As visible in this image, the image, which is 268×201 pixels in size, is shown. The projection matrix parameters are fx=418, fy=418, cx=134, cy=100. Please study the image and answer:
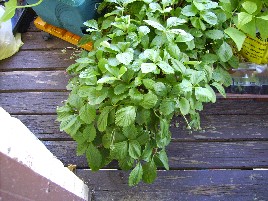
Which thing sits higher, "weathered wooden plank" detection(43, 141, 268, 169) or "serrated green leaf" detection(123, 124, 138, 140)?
"serrated green leaf" detection(123, 124, 138, 140)

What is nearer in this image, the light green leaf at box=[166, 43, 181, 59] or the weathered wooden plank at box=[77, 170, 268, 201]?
the light green leaf at box=[166, 43, 181, 59]

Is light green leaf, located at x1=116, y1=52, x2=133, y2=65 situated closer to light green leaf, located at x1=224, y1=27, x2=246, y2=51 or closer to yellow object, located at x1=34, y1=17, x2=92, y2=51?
light green leaf, located at x1=224, y1=27, x2=246, y2=51

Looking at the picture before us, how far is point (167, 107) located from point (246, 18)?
41 cm

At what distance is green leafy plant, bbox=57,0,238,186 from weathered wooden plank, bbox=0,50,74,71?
0.56 m

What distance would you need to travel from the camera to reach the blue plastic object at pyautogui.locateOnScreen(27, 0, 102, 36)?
5.58 feet

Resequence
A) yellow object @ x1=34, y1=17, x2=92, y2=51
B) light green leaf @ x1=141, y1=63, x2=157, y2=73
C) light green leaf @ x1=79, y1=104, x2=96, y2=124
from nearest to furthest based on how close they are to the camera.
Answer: light green leaf @ x1=141, y1=63, x2=157, y2=73
light green leaf @ x1=79, y1=104, x2=96, y2=124
yellow object @ x1=34, y1=17, x2=92, y2=51

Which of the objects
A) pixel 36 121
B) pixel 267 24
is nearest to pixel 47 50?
pixel 36 121

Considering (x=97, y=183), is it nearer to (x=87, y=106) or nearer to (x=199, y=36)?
(x=87, y=106)

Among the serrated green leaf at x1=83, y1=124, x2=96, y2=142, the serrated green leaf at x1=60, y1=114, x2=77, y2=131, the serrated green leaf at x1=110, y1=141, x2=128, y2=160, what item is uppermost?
the serrated green leaf at x1=60, y1=114, x2=77, y2=131

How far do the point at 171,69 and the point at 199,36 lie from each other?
0.83 feet

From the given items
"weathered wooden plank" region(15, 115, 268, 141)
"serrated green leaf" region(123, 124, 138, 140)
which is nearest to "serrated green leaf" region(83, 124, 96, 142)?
"serrated green leaf" region(123, 124, 138, 140)

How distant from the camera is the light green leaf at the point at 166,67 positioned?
1.27 m

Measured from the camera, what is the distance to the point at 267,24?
1426mm

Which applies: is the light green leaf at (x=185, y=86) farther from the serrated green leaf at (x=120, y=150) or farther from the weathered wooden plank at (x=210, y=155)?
the weathered wooden plank at (x=210, y=155)
